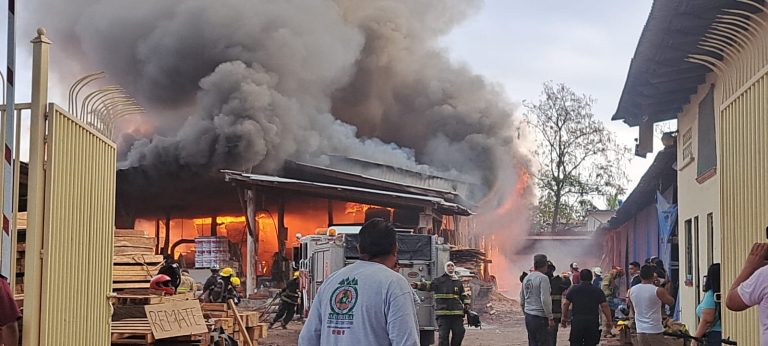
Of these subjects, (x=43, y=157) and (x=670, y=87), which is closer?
(x=43, y=157)

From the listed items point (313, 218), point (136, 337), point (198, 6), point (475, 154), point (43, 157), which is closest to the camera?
point (43, 157)

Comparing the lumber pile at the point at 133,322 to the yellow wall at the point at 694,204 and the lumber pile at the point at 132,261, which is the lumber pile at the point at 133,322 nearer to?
the lumber pile at the point at 132,261

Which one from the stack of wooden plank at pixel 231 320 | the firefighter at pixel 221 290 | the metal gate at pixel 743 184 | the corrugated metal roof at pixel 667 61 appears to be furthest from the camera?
the firefighter at pixel 221 290

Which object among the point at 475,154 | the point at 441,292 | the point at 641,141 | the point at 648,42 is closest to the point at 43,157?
the point at 648,42

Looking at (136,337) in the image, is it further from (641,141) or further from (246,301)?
(246,301)

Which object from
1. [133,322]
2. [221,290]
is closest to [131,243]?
[133,322]

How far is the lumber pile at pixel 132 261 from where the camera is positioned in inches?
368

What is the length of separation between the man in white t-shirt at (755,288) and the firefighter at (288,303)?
14992 millimetres

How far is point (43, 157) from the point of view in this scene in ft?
16.2

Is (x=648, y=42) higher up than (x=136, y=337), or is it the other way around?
(x=648, y=42)

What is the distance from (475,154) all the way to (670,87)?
71.3 ft

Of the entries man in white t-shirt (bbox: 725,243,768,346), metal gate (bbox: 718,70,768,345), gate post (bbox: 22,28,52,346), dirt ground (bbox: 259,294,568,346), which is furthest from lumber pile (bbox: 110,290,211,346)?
dirt ground (bbox: 259,294,568,346)

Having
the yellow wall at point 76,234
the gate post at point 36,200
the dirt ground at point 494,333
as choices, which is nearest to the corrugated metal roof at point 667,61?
the yellow wall at point 76,234

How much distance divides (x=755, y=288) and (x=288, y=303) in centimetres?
1520
